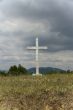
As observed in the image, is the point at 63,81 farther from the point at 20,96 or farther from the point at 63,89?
the point at 20,96

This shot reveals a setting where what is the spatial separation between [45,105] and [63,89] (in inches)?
76.2

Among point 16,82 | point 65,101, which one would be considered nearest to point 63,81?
point 16,82

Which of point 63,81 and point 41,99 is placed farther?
point 63,81

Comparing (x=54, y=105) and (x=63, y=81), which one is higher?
(x=63, y=81)

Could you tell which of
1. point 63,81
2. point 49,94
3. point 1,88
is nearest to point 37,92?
point 49,94

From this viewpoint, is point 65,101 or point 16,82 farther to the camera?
point 16,82

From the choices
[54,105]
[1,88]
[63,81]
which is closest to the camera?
[54,105]

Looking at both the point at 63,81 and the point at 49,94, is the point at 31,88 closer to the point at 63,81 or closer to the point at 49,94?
the point at 49,94

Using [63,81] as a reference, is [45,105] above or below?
below

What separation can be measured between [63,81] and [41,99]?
4.29 meters

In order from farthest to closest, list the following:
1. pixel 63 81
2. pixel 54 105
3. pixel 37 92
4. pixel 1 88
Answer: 1. pixel 63 81
2. pixel 1 88
3. pixel 37 92
4. pixel 54 105

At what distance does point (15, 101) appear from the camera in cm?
1762

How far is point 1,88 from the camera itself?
19688mm

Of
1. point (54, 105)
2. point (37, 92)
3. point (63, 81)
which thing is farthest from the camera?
point (63, 81)
